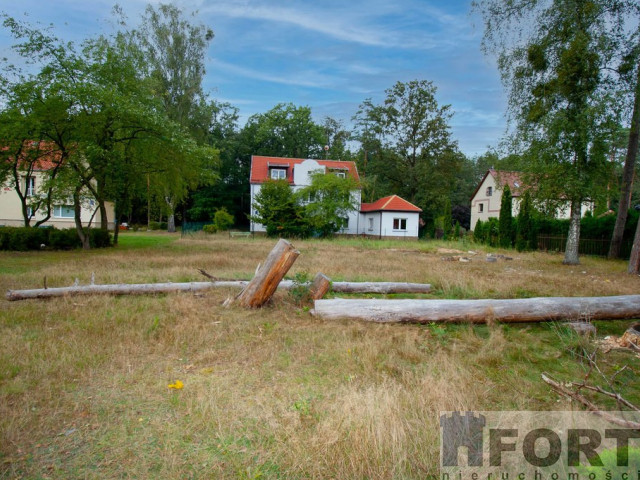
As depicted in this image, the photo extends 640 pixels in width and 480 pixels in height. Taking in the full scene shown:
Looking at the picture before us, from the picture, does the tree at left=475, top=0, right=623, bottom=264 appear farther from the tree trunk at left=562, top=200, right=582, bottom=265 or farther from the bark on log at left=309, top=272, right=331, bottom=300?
the bark on log at left=309, top=272, right=331, bottom=300

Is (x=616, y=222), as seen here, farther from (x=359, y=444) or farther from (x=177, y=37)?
(x=177, y=37)

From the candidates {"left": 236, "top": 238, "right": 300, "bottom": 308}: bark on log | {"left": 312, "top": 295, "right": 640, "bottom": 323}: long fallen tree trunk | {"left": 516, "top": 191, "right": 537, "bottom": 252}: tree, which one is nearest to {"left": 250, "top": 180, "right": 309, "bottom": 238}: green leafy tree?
{"left": 516, "top": 191, "right": 537, "bottom": 252}: tree

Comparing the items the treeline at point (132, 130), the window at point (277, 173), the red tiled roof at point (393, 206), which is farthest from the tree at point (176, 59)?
the red tiled roof at point (393, 206)

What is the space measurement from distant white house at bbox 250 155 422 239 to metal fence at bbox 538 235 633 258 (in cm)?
1476

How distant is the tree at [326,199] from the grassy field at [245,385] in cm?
2616

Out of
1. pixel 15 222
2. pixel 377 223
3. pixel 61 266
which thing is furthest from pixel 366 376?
pixel 15 222

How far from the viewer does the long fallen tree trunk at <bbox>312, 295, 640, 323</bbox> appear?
6223 mm

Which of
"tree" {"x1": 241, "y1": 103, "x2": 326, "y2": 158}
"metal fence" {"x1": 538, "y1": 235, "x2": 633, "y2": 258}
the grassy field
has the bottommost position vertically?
the grassy field

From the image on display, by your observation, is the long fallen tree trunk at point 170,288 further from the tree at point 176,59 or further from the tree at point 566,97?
the tree at point 176,59

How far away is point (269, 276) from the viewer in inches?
279

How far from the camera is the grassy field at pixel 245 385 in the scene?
2613 millimetres

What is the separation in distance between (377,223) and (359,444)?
35757 millimetres
